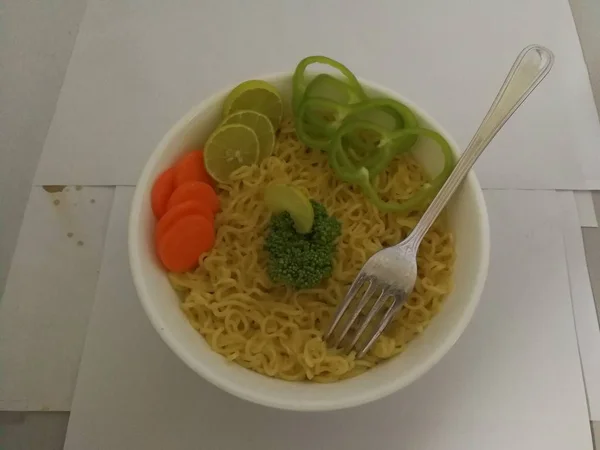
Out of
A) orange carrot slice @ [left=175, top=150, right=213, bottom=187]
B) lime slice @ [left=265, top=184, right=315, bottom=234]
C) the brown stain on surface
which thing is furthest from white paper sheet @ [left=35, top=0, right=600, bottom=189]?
lime slice @ [left=265, top=184, right=315, bottom=234]

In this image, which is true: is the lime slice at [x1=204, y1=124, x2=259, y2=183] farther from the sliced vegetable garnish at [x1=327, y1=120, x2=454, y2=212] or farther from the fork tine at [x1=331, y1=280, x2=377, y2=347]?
the fork tine at [x1=331, y1=280, x2=377, y2=347]

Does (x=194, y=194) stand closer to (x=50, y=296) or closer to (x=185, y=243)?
(x=185, y=243)

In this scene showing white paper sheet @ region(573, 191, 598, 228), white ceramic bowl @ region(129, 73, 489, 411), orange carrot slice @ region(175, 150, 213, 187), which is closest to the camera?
white ceramic bowl @ region(129, 73, 489, 411)

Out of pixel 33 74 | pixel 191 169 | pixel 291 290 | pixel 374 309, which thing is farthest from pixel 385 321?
pixel 33 74

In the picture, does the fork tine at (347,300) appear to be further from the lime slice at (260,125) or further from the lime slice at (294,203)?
the lime slice at (260,125)

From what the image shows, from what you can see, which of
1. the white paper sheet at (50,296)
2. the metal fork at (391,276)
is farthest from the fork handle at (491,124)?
the white paper sheet at (50,296)
